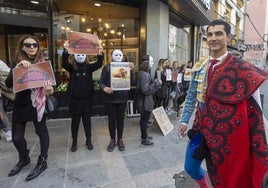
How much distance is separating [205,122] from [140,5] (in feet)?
20.7

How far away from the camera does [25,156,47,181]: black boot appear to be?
3473mm

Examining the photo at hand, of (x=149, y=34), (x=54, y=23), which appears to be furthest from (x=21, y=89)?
(x=149, y=34)

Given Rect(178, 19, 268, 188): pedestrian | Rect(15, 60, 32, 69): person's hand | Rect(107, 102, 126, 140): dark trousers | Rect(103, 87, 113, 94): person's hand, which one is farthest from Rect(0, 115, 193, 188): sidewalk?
Rect(15, 60, 32, 69): person's hand

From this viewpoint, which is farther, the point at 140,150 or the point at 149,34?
the point at 149,34

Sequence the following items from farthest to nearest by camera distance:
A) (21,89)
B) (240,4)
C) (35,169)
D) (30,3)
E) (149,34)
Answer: (240,4) → (149,34) → (30,3) → (35,169) → (21,89)

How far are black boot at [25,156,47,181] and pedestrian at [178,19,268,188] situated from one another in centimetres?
234

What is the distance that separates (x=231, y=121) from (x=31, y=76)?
258cm

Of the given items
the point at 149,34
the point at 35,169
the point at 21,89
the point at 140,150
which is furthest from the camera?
the point at 149,34

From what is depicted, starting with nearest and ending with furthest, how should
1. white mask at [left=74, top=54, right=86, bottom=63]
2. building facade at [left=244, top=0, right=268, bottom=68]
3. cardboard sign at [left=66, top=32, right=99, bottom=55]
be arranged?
cardboard sign at [left=66, top=32, right=99, bottom=55], white mask at [left=74, top=54, right=86, bottom=63], building facade at [left=244, top=0, right=268, bottom=68]

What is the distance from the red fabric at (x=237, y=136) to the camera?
6.71 ft

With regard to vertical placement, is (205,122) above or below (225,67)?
below

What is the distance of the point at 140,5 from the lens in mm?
7805

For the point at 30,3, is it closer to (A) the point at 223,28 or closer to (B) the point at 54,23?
(B) the point at 54,23

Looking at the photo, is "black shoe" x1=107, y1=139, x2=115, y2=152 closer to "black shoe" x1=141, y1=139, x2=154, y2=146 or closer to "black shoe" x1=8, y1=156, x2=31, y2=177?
"black shoe" x1=141, y1=139, x2=154, y2=146
